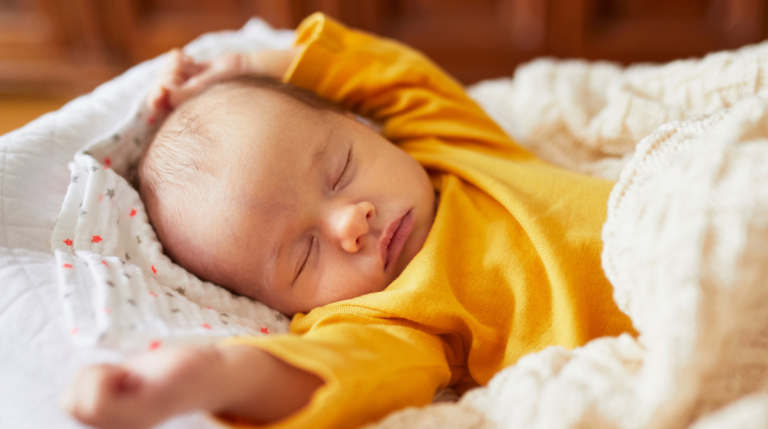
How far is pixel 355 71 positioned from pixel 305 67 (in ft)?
0.32

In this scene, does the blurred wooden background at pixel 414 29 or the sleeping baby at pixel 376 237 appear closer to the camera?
the sleeping baby at pixel 376 237

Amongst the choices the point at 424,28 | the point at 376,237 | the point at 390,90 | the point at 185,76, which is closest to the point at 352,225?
the point at 376,237

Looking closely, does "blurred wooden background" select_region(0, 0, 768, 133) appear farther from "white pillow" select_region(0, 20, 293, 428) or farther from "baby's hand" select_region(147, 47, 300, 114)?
"white pillow" select_region(0, 20, 293, 428)

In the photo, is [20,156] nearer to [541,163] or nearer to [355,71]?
[355,71]

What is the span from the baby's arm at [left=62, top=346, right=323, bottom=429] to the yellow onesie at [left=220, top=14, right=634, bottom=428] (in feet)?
0.08

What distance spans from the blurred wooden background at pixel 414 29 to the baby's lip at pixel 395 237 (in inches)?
47.7

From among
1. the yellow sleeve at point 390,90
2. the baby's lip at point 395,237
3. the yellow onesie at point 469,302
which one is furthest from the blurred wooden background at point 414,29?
the baby's lip at point 395,237

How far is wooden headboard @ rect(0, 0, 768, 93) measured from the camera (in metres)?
1.74

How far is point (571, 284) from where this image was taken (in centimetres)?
77

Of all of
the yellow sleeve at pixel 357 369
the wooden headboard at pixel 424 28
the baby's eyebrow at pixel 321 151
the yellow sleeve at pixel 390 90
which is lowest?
the yellow sleeve at pixel 357 369

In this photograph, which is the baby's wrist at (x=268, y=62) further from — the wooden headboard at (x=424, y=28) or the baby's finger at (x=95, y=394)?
the wooden headboard at (x=424, y=28)

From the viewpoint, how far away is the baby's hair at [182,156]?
2.74ft

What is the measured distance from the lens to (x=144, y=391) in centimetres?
51

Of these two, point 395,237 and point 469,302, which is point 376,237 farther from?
point 469,302
